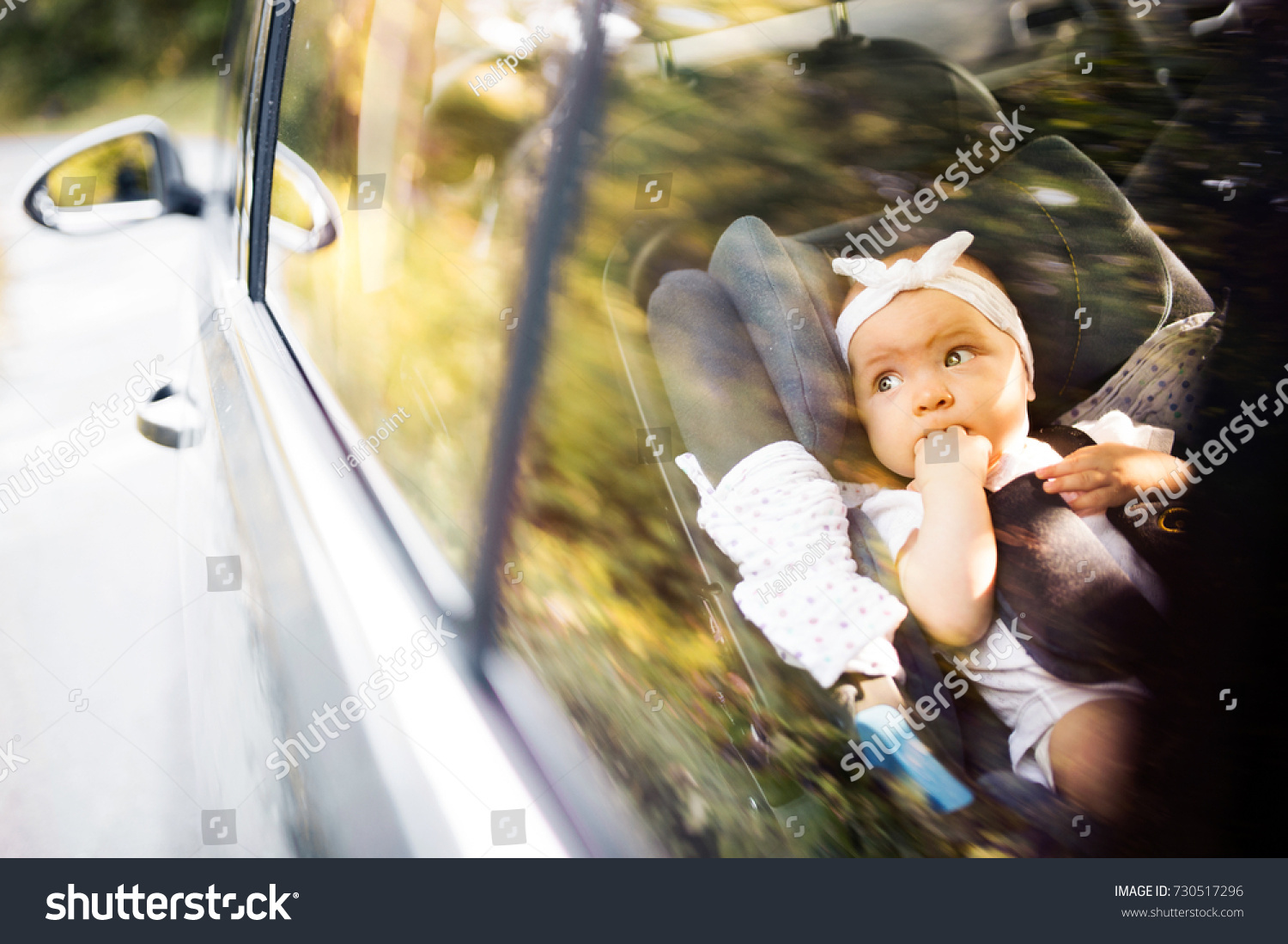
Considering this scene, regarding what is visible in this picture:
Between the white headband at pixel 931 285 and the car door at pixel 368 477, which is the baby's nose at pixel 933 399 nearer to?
the white headband at pixel 931 285

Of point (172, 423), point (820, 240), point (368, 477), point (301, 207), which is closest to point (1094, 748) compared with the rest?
point (820, 240)

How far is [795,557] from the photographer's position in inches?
34.7

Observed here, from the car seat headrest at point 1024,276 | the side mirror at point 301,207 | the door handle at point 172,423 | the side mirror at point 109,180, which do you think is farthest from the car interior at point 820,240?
the side mirror at point 109,180

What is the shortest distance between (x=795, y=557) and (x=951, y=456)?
0.20 meters

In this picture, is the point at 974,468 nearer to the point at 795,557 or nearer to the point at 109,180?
the point at 795,557

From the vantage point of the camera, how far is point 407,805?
2.58ft

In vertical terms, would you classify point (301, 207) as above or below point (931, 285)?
above

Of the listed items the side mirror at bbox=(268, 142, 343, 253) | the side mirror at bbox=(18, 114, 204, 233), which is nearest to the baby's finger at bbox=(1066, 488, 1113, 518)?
the side mirror at bbox=(268, 142, 343, 253)

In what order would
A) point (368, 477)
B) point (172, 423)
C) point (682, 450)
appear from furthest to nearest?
point (172, 423) < point (368, 477) < point (682, 450)

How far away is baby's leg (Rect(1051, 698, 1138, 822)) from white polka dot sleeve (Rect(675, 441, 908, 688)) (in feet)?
0.65

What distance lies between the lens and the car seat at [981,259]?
80cm

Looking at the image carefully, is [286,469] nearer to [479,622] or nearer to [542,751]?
[479,622]

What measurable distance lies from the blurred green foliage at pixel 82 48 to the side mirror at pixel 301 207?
1939mm
